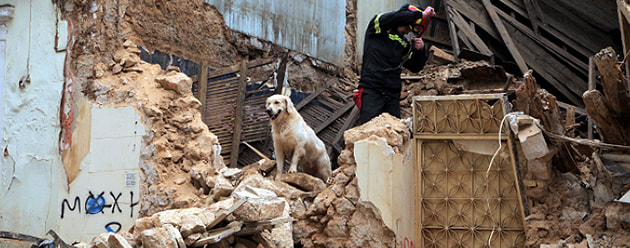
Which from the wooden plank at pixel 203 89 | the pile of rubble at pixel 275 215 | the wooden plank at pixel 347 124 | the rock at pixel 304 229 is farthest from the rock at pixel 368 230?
the wooden plank at pixel 347 124

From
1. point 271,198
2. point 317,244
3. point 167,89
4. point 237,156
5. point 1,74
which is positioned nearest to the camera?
point 271,198

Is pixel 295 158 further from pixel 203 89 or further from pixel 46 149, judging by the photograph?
pixel 46 149

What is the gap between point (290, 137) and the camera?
26.4 ft

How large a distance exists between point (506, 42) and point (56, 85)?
9.94 m

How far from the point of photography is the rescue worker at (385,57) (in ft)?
27.1

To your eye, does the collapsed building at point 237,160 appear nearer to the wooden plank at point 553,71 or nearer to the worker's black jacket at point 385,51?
the worker's black jacket at point 385,51

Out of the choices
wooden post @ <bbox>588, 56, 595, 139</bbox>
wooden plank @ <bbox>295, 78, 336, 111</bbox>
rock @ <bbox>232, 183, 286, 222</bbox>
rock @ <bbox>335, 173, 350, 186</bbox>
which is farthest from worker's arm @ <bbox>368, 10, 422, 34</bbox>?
wooden post @ <bbox>588, 56, 595, 139</bbox>

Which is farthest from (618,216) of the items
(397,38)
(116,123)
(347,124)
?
(347,124)

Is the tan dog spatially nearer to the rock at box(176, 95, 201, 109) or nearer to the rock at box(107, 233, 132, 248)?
the rock at box(176, 95, 201, 109)

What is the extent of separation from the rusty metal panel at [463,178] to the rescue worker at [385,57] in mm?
933

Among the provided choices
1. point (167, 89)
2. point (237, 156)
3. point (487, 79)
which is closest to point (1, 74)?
point (167, 89)

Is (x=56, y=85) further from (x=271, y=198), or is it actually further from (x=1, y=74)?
(x=271, y=198)

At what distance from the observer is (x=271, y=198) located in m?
6.33

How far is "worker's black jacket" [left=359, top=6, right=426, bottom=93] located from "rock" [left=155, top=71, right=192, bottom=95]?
88.7 inches
